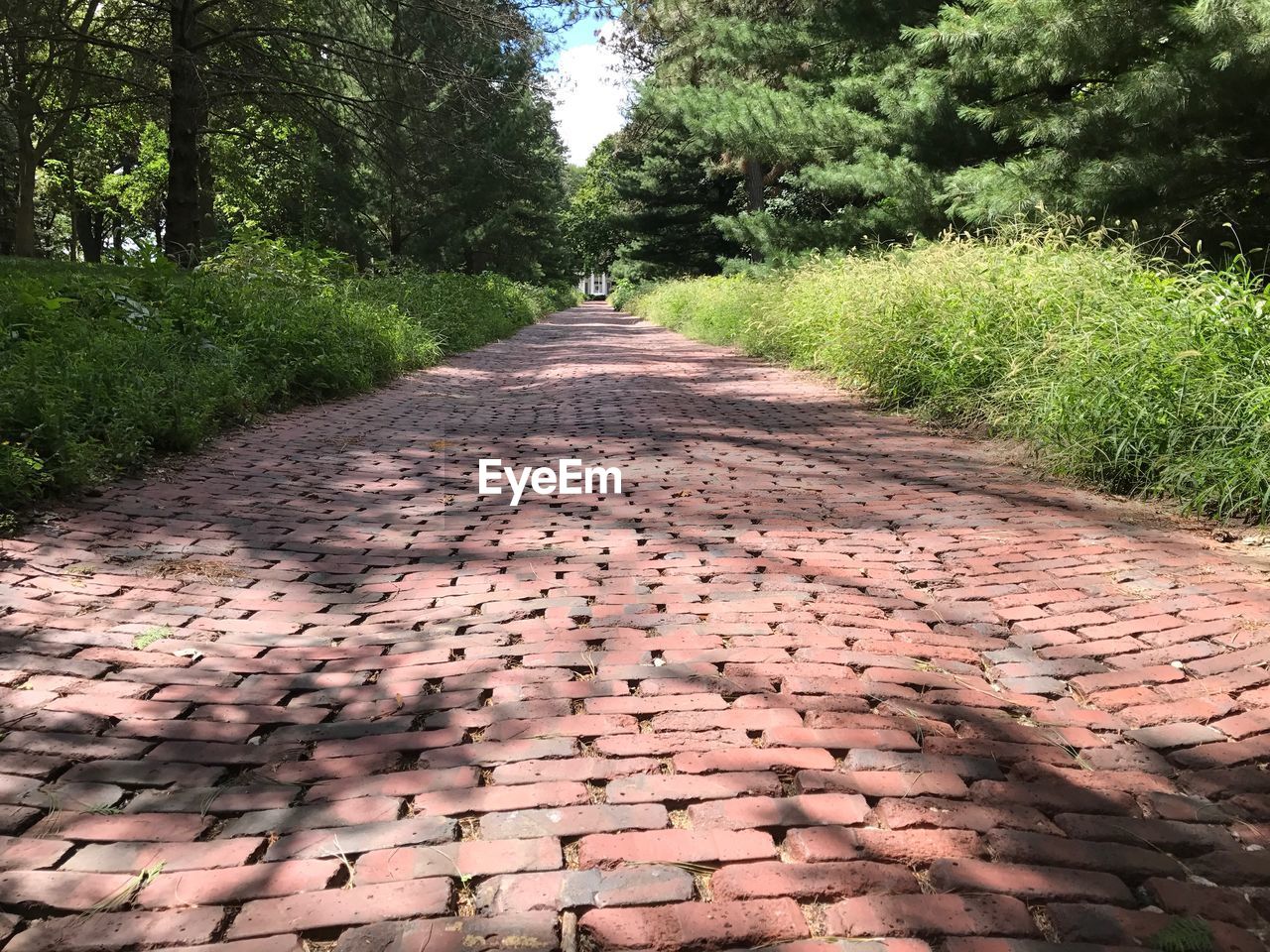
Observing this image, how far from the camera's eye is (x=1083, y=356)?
5.85 m

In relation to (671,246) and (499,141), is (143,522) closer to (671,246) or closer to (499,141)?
(499,141)

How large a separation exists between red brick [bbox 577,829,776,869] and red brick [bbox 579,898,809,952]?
15cm

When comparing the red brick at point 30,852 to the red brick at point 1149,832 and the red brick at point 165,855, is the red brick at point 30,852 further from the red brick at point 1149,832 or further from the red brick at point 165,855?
the red brick at point 1149,832

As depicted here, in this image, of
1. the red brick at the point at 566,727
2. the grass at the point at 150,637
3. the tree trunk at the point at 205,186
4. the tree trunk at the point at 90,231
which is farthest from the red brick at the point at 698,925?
the tree trunk at the point at 90,231

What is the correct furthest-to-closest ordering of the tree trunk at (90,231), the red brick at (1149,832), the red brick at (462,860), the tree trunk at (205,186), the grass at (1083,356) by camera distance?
the tree trunk at (90,231), the tree trunk at (205,186), the grass at (1083,356), the red brick at (1149,832), the red brick at (462,860)

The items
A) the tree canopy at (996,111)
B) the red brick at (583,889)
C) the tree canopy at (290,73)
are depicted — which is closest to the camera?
the red brick at (583,889)

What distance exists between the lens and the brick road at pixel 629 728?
1923 millimetres

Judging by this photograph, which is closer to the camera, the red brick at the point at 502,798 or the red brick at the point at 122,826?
the red brick at the point at 122,826

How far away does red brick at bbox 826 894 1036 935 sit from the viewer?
1.84m

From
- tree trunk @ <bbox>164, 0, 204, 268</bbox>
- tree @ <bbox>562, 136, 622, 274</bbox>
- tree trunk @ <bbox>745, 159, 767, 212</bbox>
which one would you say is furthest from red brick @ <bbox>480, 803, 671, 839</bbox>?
tree @ <bbox>562, 136, 622, 274</bbox>

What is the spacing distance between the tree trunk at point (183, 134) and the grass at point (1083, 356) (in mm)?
10310

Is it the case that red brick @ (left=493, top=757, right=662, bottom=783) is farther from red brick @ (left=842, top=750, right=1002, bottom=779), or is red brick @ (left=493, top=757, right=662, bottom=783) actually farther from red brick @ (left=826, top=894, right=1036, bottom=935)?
red brick @ (left=826, top=894, right=1036, bottom=935)

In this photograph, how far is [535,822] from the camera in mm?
2201

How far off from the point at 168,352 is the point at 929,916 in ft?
25.1
